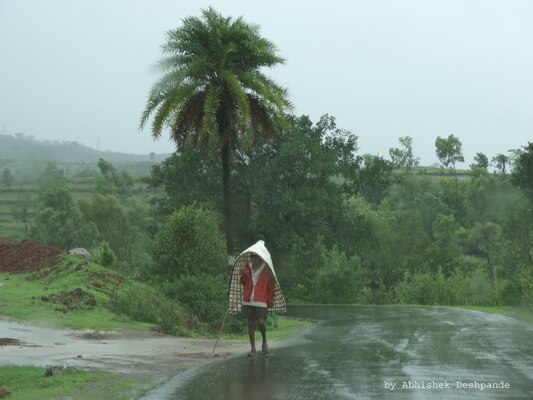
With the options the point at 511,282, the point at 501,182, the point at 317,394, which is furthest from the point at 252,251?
the point at 501,182

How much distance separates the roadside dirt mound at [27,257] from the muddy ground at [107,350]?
12.0 meters

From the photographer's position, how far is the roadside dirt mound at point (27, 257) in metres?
30.2

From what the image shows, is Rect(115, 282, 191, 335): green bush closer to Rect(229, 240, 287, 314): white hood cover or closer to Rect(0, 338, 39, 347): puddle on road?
Rect(0, 338, 39, 347): puddle on road

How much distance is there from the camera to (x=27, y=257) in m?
31.7

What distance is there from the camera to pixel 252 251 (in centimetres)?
1328

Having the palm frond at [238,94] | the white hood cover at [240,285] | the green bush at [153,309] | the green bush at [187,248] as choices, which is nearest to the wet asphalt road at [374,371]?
the white hood cover at [240,285]

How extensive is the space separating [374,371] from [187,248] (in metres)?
15.0

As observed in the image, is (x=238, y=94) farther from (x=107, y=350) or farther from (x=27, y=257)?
(x=27, y=257)

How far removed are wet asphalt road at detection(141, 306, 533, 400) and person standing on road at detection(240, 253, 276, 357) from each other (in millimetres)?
740

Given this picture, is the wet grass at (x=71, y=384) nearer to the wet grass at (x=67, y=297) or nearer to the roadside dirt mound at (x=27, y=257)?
the wet grass at (x=67, y=297)

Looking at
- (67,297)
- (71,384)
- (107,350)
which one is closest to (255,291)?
(107,350)

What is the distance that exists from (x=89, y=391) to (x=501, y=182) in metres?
82.7

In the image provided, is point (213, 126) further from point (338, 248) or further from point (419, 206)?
point (419, 206)

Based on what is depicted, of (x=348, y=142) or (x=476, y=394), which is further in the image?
(x=348, y=142)
